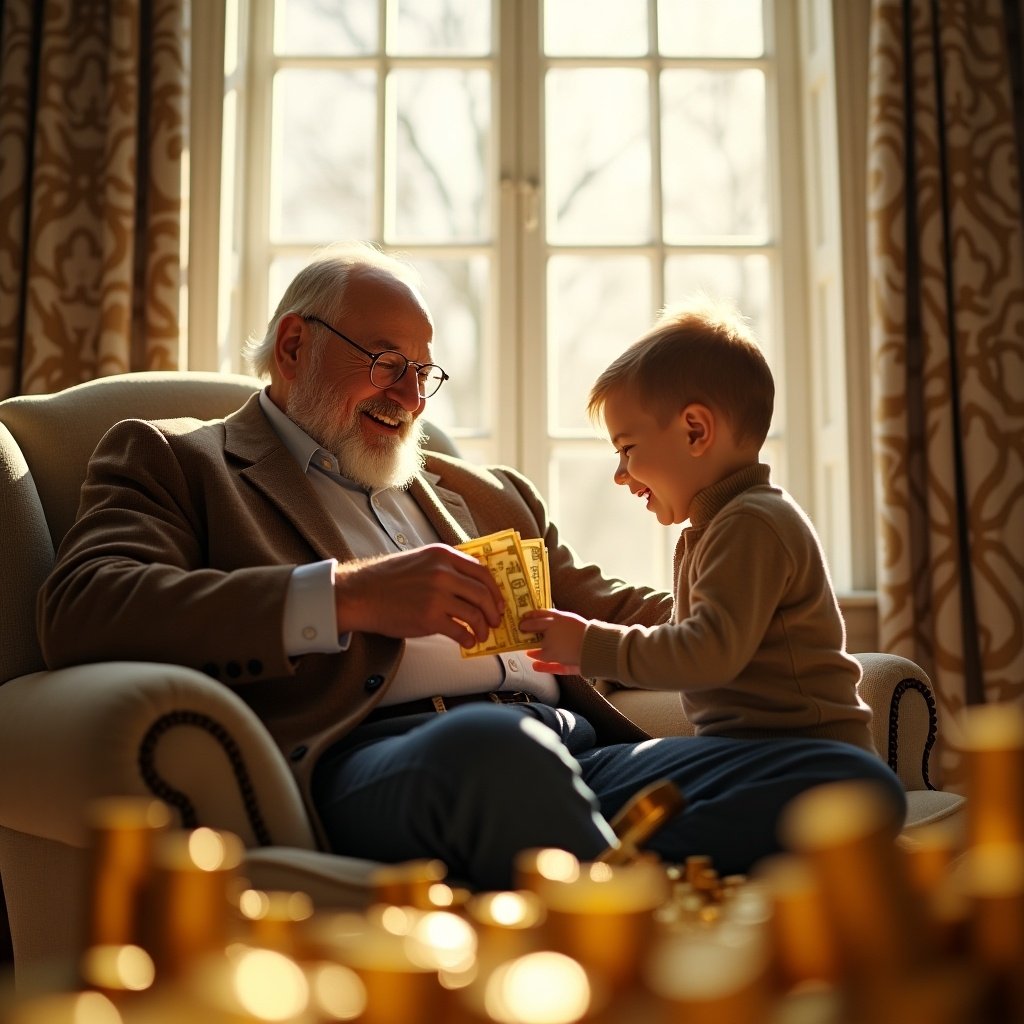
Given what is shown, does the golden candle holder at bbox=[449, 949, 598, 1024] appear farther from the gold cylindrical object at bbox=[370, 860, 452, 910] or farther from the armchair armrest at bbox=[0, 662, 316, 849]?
the armchair armrest at bbox=[0, 662, 316, 849]

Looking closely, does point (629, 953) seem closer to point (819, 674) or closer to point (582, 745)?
point (819, 674)

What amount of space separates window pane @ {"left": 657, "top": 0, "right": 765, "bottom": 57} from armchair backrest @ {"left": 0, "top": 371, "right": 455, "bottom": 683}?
1.74 meters

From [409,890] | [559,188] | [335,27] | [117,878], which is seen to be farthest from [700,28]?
[117,878]

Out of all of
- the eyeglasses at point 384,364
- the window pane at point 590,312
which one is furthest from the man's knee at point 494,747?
the window pane at point 590,312

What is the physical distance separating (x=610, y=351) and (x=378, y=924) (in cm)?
283

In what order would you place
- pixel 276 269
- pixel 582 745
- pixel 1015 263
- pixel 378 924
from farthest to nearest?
pixel 276 269
pixel 1015 263
pixel 582 745
pixel 378 924

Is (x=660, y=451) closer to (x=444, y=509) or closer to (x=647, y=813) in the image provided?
(x=444, y=509)

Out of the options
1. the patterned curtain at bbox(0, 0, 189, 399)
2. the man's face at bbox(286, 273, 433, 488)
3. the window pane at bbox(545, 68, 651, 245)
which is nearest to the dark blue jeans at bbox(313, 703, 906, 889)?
the man's face at bbox(286, 273, 433, 488)

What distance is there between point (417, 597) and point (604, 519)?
1855 mm

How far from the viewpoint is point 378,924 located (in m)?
0.72

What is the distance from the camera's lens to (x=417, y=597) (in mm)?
1580

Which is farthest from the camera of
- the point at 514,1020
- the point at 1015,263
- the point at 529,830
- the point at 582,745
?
the point at 1015,263

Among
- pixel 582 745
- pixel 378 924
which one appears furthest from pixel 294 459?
pixel 378 924

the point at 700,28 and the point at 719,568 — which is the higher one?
the point at 700,28
